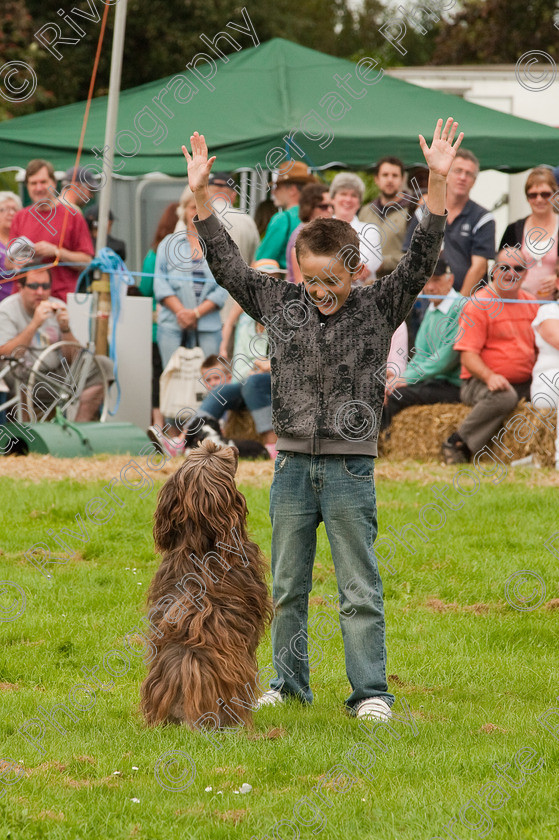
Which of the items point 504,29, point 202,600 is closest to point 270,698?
point 202,600

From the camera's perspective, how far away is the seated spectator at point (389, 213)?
11938 millimetres

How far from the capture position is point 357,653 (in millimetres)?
4984

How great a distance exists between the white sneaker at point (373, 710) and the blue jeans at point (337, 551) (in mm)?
29

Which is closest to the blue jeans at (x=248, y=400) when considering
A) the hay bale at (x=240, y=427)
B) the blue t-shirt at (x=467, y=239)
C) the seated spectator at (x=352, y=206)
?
the hay bale at (x=240, y=427)

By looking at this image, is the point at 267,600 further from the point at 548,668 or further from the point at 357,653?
the point at 548,668

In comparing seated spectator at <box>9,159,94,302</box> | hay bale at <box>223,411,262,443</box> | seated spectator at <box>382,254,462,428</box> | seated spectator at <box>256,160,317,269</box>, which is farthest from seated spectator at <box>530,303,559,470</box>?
seated spectator at <box>9,159,94,302</box>

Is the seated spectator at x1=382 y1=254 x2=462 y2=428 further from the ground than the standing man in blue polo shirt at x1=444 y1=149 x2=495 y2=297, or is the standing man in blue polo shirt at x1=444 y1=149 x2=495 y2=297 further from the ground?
the standing man in blue polo shirt at x1=444 y1=149 x2=495 y2=297

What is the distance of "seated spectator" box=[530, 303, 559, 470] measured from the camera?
34.2 feet

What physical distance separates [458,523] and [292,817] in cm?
472

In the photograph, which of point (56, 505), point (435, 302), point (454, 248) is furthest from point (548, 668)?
point (454, 248)

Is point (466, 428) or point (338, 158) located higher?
point (338, 158)

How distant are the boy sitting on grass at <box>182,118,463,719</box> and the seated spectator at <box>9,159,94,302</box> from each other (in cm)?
741

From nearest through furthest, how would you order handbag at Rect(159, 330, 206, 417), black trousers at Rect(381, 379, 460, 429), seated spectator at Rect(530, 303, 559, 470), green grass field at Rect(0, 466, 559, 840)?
green grass field at Rect(0, 466, 559, 840)
seated spectator at Rect(530, 303, 559, 470)
black trousers at Rect(381, 379, 460, 429)
handbag at Rect(159, 330, 206, 417)

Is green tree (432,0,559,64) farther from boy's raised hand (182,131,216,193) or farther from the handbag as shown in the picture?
boy's raised hand (182,131,216,193)
